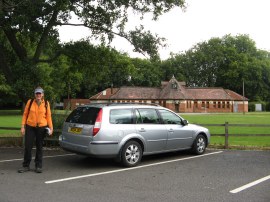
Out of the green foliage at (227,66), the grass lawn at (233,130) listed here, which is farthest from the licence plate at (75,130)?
the green foliage at (227,66)

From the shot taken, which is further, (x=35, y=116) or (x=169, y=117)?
(x=169, y=117)

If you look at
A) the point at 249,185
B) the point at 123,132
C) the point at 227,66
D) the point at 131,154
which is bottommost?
the point at 249,185

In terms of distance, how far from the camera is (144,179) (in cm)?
687

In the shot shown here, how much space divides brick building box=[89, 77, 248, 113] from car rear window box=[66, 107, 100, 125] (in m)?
64.0

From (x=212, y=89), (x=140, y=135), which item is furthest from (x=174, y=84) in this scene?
(x=140, y=135)

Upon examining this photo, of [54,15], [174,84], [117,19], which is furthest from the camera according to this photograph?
[174,84]

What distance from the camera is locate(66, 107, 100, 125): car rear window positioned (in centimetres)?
801

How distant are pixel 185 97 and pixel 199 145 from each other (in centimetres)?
6334

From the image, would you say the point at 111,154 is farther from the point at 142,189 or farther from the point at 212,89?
the point at 212,89

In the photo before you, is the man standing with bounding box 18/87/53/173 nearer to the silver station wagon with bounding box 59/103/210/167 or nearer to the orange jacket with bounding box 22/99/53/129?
the orange jacket with bounding box 22/99/53/129

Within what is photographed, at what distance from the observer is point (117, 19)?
508 inches

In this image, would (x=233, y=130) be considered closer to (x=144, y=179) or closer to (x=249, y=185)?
(x=249, y=185)

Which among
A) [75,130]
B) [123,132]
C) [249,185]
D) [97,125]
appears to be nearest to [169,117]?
[123,132]

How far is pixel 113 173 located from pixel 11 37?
291 inches
